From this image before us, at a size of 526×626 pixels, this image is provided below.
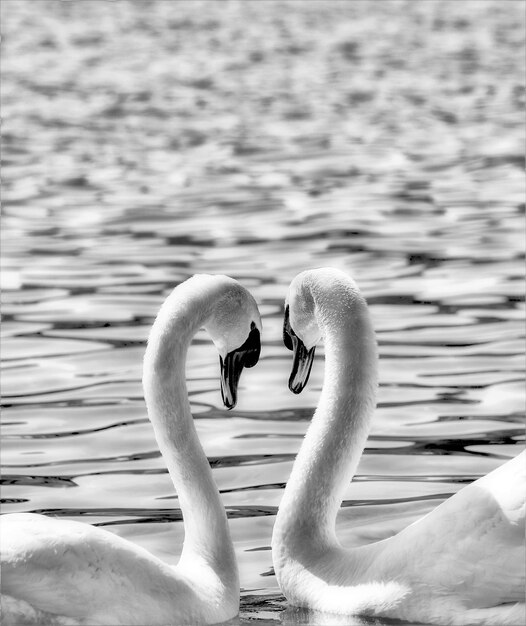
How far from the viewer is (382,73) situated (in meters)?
28.0

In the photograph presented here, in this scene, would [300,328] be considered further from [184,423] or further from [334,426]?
Answer: [184,423]

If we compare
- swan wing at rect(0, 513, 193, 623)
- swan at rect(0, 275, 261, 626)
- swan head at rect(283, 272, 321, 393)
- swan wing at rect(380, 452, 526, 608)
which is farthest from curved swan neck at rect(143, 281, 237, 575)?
swan wing at rect(380, 452, 526, 608)

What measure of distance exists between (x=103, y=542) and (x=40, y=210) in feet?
34.6

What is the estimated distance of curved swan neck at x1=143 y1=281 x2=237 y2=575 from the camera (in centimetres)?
639

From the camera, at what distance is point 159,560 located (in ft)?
19.3

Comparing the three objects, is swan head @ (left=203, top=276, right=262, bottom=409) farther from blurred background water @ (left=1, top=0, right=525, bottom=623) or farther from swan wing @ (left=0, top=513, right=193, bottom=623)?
swan wing @ (left=0, top=513, right=193, bottom=623)

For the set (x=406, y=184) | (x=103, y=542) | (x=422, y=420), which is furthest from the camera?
(x=406, y=184)

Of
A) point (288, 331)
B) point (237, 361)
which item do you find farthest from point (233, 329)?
point (288, 331)

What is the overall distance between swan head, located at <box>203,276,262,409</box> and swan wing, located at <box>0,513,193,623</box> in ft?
3.80

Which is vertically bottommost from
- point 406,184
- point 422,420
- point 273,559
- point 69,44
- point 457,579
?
point 69,44

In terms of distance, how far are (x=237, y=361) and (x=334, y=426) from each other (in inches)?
19.1

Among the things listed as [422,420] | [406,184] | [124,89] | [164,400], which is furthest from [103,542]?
[124,89]

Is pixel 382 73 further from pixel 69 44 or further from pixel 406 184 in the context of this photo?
pixel 406 184

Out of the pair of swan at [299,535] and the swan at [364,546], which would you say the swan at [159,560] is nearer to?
the pair of swan at [299,535]
